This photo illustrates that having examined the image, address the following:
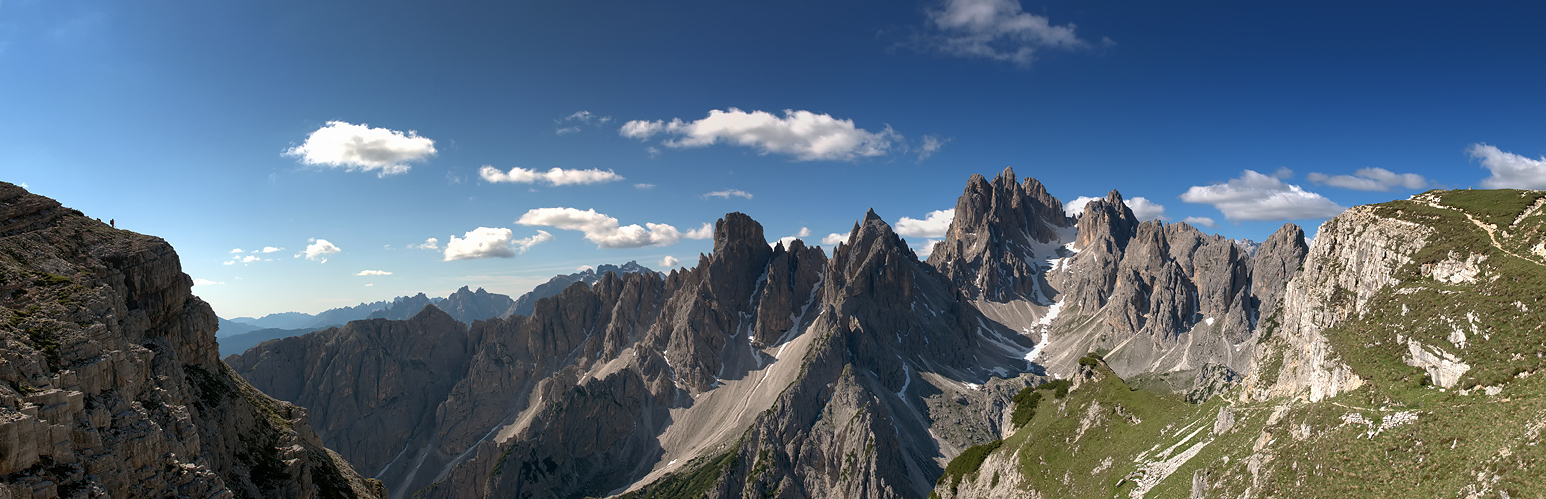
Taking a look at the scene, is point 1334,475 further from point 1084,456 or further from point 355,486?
point 355,486

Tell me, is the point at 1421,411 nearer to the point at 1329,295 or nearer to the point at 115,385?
the point at 1329,295

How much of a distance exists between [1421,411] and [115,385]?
81.3 meters

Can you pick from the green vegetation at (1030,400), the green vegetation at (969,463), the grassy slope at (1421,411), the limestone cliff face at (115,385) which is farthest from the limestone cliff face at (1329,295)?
the limestone cliff face at (115,385)

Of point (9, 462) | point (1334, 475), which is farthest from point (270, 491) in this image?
point (1334, 475)

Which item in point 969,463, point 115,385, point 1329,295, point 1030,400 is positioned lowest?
point 969,463

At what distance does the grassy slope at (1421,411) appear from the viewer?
1193 inches

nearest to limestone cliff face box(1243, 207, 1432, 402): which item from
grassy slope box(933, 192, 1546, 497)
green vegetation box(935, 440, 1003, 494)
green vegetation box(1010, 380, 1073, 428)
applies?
grassy slope box(933, 192, 1546, 497)

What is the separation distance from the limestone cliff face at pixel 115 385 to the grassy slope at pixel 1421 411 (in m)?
67.7

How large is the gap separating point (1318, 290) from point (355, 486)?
10134 centimetres

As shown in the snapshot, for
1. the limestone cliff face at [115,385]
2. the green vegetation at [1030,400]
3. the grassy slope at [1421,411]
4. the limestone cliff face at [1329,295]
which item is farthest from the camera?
the green vegetation at [1030,400]

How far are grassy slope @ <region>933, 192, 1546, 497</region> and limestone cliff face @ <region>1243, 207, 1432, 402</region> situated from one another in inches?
45.6

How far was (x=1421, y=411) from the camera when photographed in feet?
115

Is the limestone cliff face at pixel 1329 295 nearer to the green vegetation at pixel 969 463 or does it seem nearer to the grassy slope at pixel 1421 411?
the grassy slope at pixel 1421 411

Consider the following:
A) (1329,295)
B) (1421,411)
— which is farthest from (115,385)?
(1329,295)
